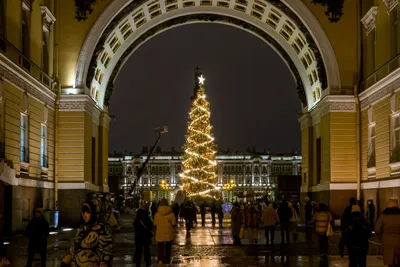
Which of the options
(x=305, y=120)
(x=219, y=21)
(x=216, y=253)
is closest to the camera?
(x=216, y=253)

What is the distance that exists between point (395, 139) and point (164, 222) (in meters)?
17.2

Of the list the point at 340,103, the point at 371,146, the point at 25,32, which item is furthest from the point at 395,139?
the point at 25,32

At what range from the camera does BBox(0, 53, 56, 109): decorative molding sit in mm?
28453

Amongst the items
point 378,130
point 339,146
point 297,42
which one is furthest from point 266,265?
point 297,42

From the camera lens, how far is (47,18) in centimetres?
3741

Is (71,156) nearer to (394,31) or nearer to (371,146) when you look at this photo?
(371,146)

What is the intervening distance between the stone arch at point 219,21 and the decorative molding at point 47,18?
211cm

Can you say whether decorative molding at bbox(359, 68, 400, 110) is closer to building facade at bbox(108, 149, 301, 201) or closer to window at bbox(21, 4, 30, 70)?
window at bbox(21, 4, 30, 70)

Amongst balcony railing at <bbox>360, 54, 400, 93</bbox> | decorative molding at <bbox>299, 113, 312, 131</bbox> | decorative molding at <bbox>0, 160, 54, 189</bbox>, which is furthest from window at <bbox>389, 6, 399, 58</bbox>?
decorative molding at <bbox>0, 160, 54, 189</bbox>

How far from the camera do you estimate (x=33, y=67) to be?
1332 inches

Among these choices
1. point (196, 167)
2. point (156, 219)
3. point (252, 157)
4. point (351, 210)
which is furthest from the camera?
point (252, 157)

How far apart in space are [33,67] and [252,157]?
533ft

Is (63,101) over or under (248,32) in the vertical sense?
under

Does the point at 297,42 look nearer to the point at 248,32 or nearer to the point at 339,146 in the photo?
the point at 248,32
